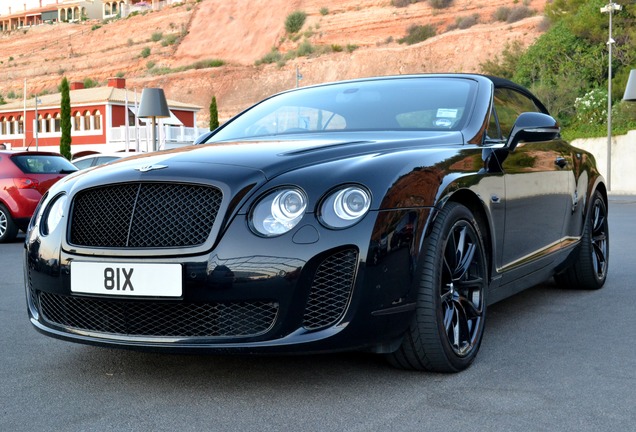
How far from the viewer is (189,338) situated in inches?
132

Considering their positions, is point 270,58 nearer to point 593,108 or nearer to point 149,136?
point 149,136

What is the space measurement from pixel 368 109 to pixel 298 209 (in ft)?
5.40

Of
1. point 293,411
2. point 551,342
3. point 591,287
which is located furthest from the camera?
point 591,287

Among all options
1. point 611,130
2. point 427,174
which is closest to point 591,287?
point 427,174

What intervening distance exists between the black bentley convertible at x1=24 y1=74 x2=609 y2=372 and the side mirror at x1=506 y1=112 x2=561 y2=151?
253 millimetres

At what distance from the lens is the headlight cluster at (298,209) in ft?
10.8

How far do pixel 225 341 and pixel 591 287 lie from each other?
3.78 meters

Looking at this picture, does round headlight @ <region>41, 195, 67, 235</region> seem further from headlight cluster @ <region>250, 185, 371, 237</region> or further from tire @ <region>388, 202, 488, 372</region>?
tire @ <region>388, 202, 488, 372</region>

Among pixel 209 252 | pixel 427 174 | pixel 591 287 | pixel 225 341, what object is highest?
pixel 427 174

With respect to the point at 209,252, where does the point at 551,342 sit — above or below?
below

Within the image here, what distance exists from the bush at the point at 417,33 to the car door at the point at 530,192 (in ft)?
265

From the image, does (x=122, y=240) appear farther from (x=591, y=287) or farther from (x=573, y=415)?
(x=591, y=287)

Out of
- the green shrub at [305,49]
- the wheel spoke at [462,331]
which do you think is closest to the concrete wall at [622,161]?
the wheel spoke at [462,331]

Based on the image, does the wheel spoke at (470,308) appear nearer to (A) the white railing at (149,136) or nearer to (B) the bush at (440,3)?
(A) the white railing at (149,136)
